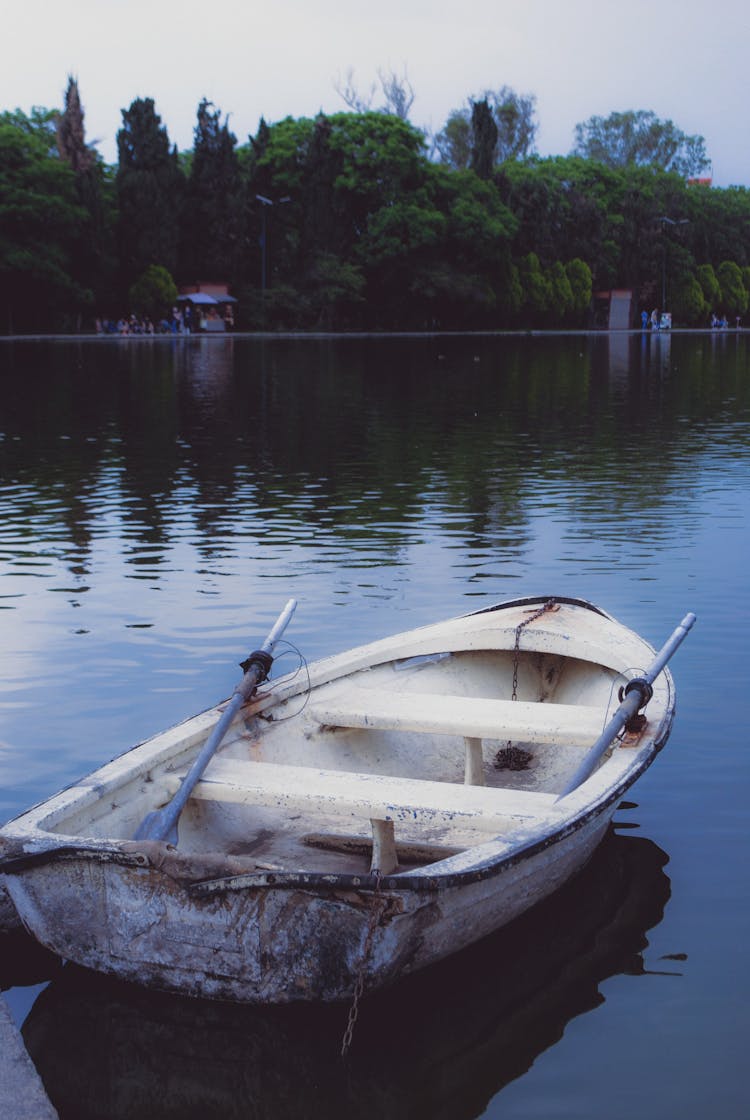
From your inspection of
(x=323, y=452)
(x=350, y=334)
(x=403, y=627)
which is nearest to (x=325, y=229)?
(x=350, y=334)

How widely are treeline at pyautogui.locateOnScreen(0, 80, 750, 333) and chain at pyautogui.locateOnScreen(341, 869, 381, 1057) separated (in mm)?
54452

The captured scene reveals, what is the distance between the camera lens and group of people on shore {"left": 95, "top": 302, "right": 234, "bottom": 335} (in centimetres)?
6309

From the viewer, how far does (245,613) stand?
1118 cm

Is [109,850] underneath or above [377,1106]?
above

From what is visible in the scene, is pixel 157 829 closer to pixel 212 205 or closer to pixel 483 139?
pixel 212 205

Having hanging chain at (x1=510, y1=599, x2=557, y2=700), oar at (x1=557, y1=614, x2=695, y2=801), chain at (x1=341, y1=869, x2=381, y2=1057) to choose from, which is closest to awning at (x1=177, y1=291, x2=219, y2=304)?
hanging chain at (x1=510, y1=599, x2=557, y2=700)

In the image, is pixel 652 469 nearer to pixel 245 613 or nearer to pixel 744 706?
pixel 245 613

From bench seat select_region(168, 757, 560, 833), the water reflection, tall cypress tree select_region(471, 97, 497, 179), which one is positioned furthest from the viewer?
tall cypress tree select_region(471, 97, 497, 179)

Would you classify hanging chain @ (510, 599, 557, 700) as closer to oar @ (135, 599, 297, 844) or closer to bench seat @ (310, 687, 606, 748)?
bench seat @ (310, 687, 606, 748)

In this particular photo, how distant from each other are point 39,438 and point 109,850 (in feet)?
62.0

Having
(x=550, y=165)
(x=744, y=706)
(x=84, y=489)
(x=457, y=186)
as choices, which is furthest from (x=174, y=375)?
(x=550, y=165)

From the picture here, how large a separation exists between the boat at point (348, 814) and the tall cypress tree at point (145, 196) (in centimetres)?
5659

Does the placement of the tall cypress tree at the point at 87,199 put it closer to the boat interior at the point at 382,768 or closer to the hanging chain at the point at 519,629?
the hanging chain at the point at 519,629

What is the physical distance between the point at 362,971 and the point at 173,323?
6158 centimetres
